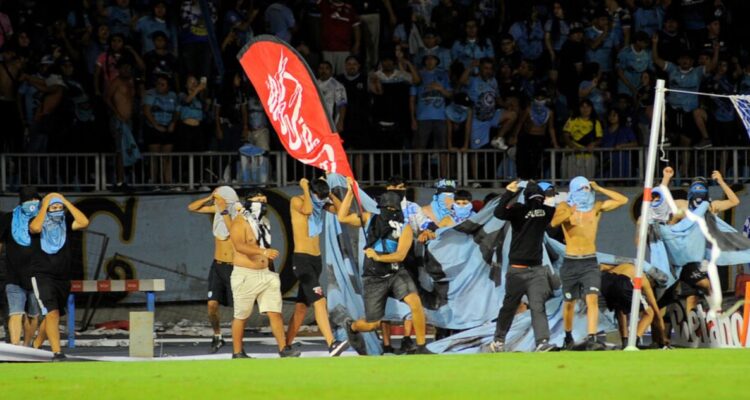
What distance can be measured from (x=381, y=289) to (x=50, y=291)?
3542 millimetres

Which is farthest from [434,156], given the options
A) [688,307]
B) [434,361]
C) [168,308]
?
[434,361]

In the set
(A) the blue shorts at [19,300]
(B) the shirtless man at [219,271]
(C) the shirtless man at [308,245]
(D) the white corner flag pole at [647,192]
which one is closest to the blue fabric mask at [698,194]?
(D) the white corner flag pole at [647,192]

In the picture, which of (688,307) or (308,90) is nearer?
Result: (308,90)

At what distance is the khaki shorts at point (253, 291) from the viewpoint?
17.7 metres

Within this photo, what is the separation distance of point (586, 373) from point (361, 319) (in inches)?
226

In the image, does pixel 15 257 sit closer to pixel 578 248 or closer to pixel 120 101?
pixel 120 101

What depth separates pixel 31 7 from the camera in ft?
80.8

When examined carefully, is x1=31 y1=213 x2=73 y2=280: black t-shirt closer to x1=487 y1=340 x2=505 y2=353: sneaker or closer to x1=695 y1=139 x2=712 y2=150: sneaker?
x1=487 y1=340 x2=505 y2=353: sneaker

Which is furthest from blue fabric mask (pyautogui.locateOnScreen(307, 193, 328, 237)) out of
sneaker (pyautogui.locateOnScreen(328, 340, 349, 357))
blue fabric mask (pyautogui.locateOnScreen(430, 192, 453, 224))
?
blue fabric mask (pyautogui.locateOnScreen(430, 192, 453, 224))

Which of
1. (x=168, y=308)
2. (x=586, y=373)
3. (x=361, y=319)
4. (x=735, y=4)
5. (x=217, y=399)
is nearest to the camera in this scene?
(x=217, y=399)

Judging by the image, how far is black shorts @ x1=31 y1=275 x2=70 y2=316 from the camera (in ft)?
58.6

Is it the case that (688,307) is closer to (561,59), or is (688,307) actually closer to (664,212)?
(664,212)

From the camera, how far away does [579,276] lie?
1823cm

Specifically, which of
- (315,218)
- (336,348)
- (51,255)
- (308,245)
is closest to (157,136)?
(315,218)
